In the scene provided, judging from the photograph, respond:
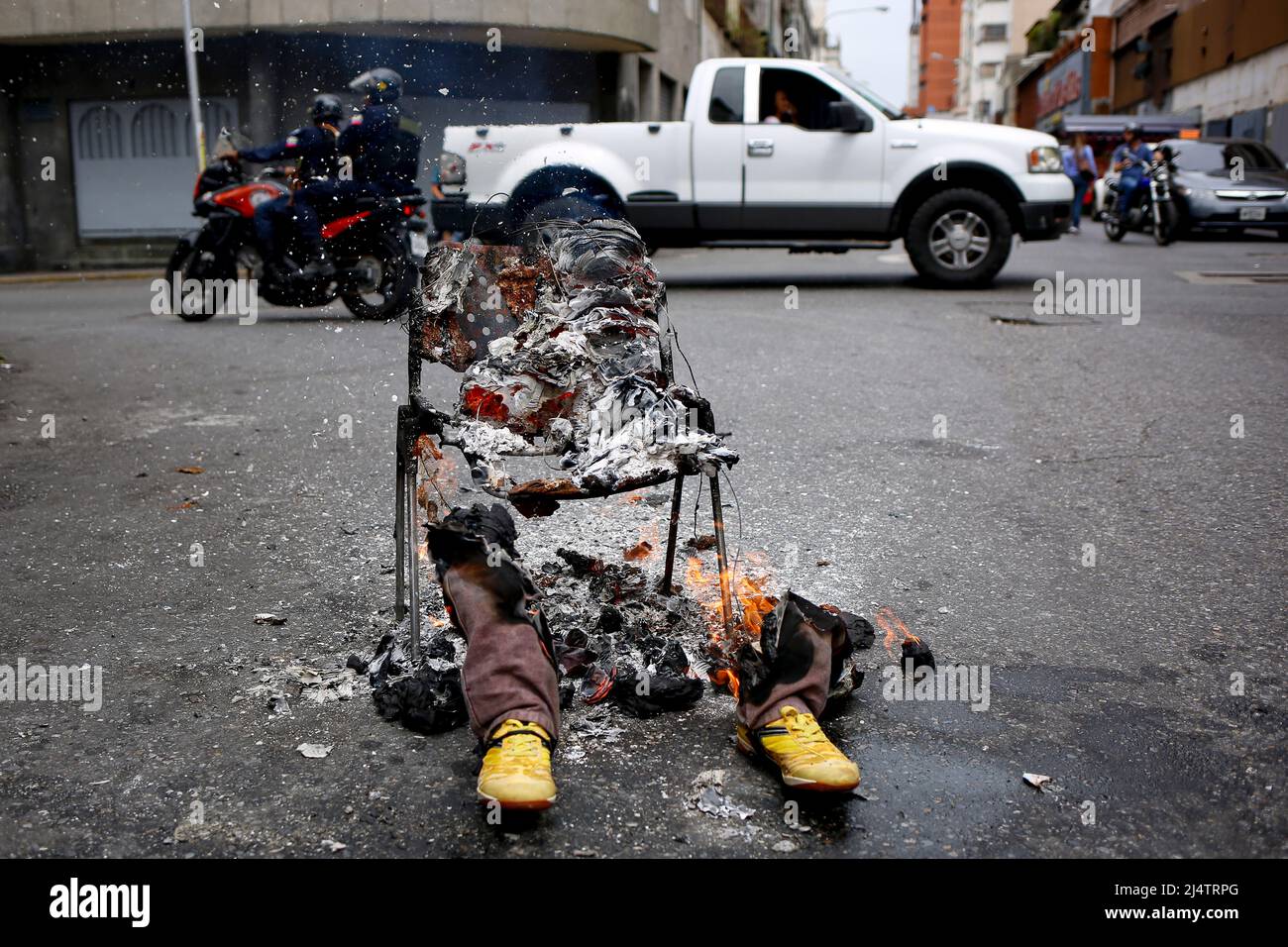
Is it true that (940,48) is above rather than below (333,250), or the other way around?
above

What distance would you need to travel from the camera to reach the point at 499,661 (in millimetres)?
2535

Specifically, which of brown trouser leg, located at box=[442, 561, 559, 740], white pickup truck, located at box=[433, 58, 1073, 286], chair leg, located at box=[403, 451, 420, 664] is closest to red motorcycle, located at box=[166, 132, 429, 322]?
white pickup truck, located at box=[433, 58, 1073, 286]

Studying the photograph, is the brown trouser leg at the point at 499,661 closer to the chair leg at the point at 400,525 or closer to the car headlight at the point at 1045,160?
the chair leg at the point at 400,525

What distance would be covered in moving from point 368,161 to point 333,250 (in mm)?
799

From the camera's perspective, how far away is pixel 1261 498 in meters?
4.67

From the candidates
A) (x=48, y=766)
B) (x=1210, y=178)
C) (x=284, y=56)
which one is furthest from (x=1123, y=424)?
(x=284, y=56)

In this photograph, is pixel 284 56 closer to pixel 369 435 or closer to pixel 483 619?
pixel 369 435

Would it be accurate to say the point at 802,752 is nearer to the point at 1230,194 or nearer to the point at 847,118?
the point at 847,118

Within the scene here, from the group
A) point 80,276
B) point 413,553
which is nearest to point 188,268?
point 413,553

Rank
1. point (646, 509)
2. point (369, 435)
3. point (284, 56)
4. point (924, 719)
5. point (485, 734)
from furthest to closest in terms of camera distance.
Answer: point (284, 56) < point (369, 435) < point (646, 509) < point (924, 719) < point (485, 734)

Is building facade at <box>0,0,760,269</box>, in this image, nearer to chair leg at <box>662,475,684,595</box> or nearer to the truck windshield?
the truck windshield

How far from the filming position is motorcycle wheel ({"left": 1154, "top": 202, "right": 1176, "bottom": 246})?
16.6m

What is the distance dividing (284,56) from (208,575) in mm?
17773

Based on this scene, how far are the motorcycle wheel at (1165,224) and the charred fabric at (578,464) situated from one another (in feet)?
49.8
